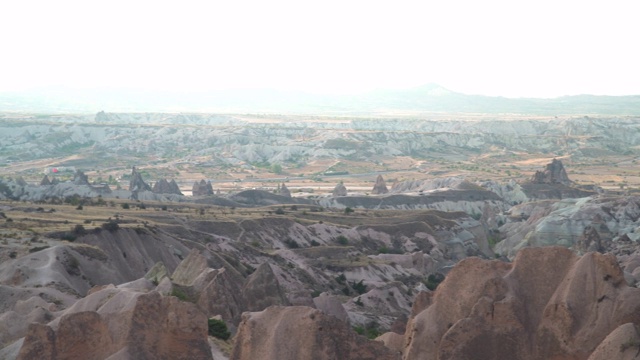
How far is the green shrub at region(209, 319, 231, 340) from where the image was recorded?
41969mm

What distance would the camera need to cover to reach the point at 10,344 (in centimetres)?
3794

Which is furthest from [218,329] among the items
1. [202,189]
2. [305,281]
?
[202,189]

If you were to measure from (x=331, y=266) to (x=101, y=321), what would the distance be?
5575 cm

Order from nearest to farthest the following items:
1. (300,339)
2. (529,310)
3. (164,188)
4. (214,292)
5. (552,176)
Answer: (300,339) → (529,310) → (214,292) → (164,188) → (552,176)

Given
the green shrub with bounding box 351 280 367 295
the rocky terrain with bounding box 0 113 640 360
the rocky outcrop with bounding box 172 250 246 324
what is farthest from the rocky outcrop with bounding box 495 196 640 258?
the rocky outcrop with bounding box 172 250 246 324

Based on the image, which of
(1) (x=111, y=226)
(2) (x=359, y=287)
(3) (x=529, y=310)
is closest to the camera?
(3) (x=529, y=310)

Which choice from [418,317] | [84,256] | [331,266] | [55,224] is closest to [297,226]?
[331,266]

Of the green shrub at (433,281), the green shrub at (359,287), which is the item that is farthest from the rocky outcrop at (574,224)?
the green shrub at (359,287)

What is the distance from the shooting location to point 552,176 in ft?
580

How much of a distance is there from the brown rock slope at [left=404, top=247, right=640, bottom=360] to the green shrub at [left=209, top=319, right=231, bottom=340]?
7893 mm

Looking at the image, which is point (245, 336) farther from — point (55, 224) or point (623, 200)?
point (623, 200)

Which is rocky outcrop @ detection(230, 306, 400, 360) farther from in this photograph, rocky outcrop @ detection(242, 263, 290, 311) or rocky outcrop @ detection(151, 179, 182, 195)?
rocky outcrop @ detection(151, 179, 182, 195)

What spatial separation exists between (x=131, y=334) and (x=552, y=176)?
493 feet

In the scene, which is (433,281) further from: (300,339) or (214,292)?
(300,339)
